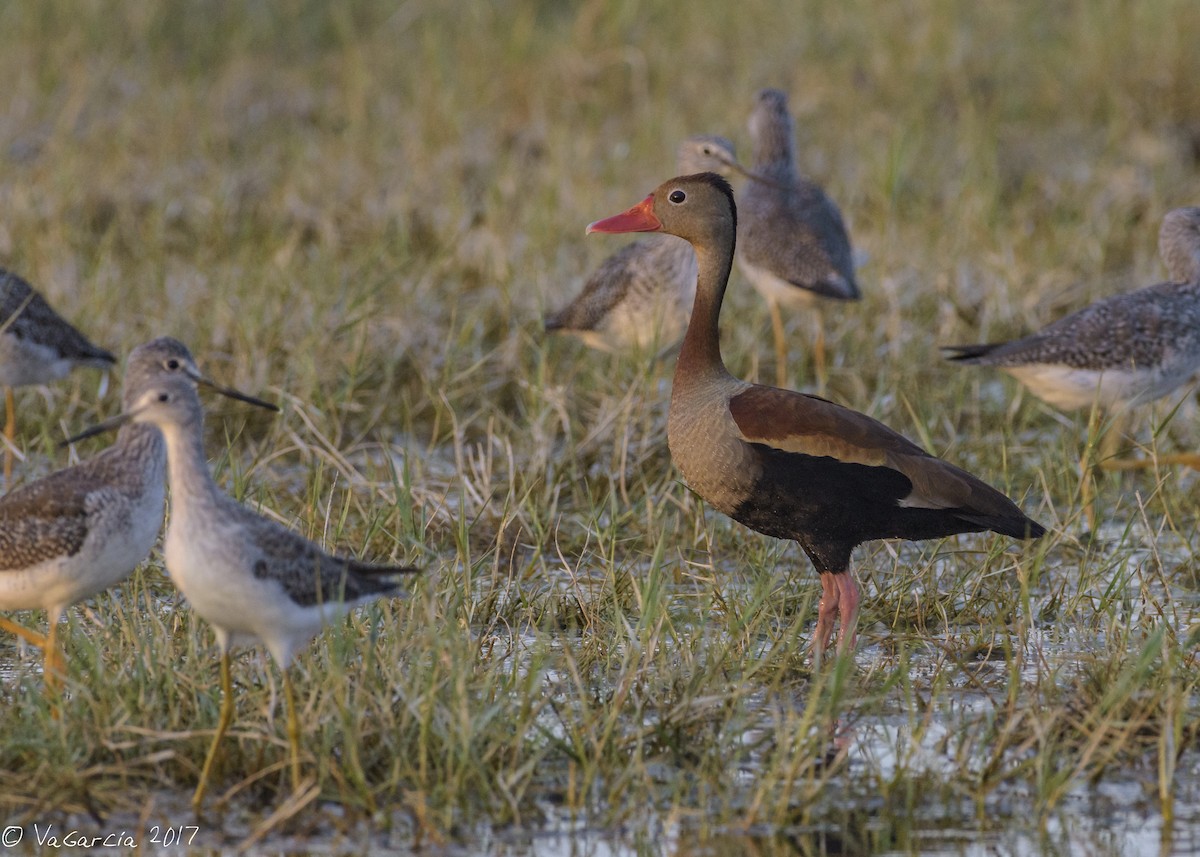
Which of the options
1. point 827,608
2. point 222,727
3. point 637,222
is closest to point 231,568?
point 222,727

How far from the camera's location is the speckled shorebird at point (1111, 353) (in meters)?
7.22

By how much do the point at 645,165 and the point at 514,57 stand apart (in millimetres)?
1634

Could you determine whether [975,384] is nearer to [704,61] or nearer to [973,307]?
[973,307]

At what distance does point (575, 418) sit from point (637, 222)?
1.32 metres

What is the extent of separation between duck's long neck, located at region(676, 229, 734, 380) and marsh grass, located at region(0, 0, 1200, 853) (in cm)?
62

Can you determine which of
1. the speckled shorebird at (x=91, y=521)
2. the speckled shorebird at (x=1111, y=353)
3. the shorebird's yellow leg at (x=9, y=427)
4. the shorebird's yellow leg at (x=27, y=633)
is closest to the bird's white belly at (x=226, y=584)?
the speckled shorebird at (x=91, y=521)

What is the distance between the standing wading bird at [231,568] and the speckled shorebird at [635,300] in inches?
143

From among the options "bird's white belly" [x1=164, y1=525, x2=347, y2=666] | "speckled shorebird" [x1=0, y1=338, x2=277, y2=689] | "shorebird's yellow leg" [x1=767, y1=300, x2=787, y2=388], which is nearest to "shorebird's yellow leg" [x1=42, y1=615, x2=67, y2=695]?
"speckled shorebird" [x1=0, y1=338, x2=277, y2=689]

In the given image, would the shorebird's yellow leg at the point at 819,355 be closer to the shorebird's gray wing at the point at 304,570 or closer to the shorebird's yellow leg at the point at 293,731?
the shorebird's gray wing at the point at 304,570

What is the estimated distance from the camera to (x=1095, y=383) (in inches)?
287

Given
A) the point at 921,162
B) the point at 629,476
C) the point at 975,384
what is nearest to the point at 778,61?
the point at 921,162

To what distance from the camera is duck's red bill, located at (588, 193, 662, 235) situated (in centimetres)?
631

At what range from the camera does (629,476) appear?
23.4 ft

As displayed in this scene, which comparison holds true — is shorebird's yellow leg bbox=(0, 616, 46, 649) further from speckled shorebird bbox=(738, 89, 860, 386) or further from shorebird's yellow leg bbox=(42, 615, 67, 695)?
speckled shorebird bbox=(738, 89, 860, 386)
